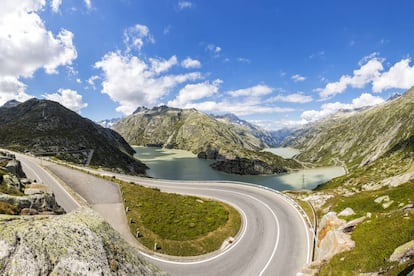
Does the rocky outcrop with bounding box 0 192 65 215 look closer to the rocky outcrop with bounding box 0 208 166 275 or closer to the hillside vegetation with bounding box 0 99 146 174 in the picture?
the rocky outcrop with bounding box 0 208 166 275

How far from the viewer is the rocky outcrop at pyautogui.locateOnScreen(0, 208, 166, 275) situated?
5859 mm

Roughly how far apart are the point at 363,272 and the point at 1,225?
68.2ft

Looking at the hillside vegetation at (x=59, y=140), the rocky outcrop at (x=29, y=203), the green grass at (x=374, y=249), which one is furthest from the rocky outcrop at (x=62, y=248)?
the hillside vegetation at (x=59, y=140)

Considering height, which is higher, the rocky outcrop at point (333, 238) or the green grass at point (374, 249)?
the green grass at point (374, 249)

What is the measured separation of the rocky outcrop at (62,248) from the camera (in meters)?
5.86

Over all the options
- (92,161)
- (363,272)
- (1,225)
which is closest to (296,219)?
(363,272)

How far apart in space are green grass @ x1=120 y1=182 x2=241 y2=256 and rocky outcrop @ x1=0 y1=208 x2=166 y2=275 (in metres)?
23.2

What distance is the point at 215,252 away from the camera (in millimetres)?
29625

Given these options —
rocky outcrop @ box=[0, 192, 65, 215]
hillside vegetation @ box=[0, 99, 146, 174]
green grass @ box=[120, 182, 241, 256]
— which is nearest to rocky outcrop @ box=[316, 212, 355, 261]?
green grass @ box=[120, 182, 241, 256]

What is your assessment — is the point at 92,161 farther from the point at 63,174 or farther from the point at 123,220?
the point at 123,220

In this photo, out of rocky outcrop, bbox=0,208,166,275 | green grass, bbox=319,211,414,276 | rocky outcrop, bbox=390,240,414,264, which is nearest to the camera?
rocky outcrop, bbox=0,208,166,275

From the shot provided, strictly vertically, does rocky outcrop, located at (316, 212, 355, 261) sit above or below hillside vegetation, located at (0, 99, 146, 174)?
below

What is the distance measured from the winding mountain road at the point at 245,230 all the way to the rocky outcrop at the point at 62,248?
20.4 meters

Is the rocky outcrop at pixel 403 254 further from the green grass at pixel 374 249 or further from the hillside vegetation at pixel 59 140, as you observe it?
the hillside vegetation at pixel 59 140
